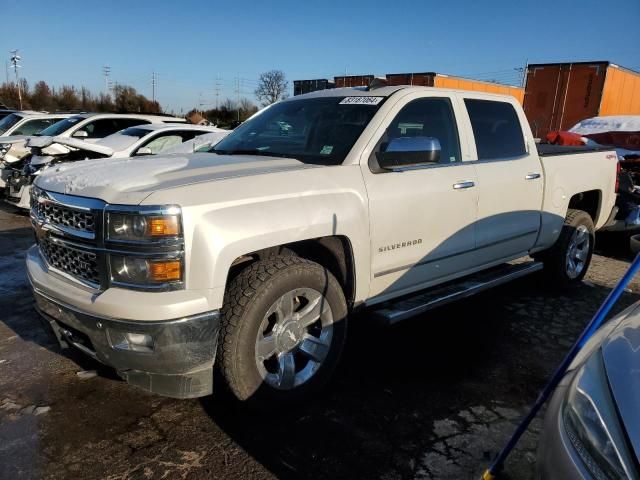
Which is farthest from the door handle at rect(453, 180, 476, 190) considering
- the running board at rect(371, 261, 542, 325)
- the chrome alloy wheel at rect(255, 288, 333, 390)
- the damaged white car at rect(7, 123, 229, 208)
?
the damaged white car at rect(7, 123, 229, 208)

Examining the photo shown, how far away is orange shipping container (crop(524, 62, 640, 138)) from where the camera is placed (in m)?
17.0

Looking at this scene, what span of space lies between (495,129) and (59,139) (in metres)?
6.08

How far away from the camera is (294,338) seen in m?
3.02

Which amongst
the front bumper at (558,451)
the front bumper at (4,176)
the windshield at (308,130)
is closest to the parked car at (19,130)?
the front bumper at (4,176)

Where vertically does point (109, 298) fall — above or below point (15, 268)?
above

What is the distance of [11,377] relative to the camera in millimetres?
3395

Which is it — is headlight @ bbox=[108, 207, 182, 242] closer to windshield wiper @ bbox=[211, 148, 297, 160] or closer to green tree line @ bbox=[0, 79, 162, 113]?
windshield wiper @ bbox=[211, 148, 297, 160]

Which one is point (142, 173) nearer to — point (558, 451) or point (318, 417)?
point (318, 417)

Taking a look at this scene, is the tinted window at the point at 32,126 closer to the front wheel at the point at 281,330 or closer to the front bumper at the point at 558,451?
the front wheel at the point at 281,330

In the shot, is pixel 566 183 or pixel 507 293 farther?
pixel 507 293

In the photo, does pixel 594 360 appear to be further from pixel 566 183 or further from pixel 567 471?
pixel 566 183

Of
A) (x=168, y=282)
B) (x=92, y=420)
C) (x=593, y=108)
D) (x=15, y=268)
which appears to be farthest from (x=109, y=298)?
(x=593, y=108)

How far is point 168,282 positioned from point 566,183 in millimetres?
4114

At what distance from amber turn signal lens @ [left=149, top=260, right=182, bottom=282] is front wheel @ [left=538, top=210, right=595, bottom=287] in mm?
4117
